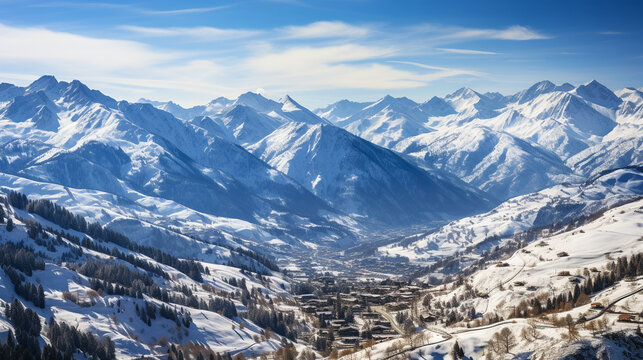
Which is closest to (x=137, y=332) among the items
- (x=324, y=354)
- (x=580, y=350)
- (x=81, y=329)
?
(x=81, y=329)

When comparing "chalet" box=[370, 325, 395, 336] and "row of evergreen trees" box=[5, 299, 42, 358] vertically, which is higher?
"row of evergreen trees" box=[5, 299, 42, 358]

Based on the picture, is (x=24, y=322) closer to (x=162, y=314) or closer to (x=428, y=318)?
(x=162, y=314)

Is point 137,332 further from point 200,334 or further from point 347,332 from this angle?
point 347,332

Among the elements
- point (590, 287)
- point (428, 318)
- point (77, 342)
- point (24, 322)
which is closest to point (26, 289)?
point (24, 322)

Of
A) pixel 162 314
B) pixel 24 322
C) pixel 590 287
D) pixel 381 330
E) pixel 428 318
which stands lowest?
pixel 381 330

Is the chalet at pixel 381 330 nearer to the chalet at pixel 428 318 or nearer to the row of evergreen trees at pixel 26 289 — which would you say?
the chalet at pixel 428 318

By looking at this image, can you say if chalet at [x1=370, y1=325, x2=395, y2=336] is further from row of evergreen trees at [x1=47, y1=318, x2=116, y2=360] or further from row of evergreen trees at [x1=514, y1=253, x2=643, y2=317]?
row of evergreen trees at [x1=47, y1=318, x2=116, y2=360]

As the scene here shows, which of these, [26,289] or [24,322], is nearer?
[24,322]

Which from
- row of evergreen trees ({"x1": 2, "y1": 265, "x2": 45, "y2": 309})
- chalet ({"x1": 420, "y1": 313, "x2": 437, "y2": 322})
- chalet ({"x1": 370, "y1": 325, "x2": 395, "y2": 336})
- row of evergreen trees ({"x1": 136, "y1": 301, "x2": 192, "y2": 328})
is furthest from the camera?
chalet ({"x1": 420, "y1": 313, "x2": 437, "y2": 322})

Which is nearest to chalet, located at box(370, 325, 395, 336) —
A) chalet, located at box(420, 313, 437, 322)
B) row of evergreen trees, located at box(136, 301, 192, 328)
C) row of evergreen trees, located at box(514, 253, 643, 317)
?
chalet, located at box(420, 313, 437, 322)

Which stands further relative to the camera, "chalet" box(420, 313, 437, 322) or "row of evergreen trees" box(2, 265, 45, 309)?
"chalet" box(420, 313, 437, 322)

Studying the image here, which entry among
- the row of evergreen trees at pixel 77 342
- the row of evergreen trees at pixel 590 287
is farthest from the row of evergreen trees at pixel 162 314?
the row of evergreen trees at pixel 590 287
